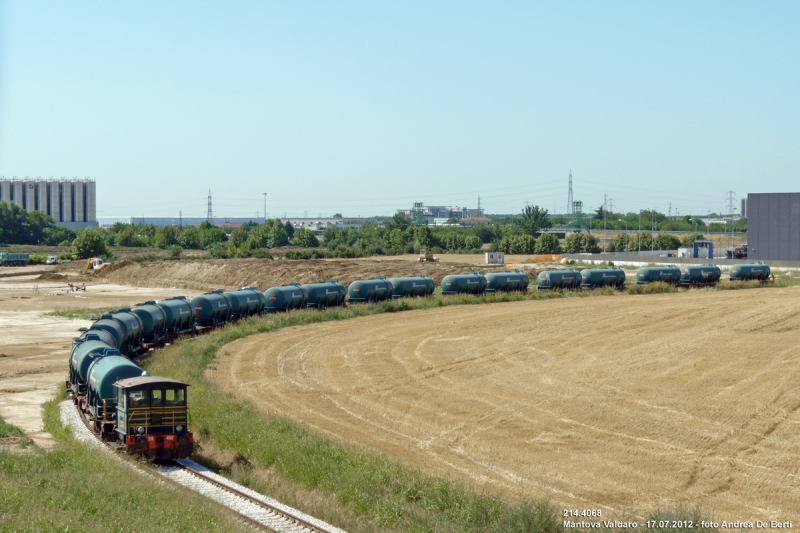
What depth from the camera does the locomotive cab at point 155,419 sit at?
22359 millimetres

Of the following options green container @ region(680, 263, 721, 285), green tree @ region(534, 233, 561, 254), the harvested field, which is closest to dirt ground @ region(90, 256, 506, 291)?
the harvested field

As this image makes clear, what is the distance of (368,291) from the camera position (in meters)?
63.5

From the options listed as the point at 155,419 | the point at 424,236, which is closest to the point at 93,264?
the point at 424,236

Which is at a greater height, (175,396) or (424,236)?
(424,236)

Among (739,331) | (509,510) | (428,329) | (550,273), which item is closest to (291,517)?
(509,510)

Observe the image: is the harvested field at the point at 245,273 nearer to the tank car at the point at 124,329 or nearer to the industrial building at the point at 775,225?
the industrial building at the point at 775,225

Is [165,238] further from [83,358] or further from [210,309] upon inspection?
[83,358]

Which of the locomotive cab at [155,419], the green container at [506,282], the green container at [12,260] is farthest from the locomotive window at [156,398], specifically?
the green container at [12,260]

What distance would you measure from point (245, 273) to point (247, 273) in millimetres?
241

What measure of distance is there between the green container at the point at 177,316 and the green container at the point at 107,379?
62.1ft

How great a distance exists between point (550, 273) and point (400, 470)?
187 feet

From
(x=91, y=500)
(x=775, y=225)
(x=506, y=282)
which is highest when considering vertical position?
(x=775, y=225)

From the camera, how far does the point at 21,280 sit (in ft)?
344

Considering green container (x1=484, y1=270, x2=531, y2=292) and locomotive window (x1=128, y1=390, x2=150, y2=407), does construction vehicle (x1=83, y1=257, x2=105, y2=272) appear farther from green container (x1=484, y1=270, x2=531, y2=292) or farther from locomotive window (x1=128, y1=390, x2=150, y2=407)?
locomotive window (x1=128, y1=390, x2=150, y2=407)
